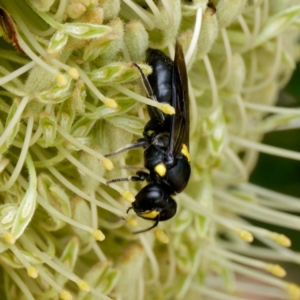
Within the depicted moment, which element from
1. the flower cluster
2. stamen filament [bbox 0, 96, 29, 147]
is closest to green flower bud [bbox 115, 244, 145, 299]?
the flower cluster

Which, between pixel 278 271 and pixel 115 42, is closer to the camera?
pixel 115 42

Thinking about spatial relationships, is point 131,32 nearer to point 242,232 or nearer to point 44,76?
point 44,76

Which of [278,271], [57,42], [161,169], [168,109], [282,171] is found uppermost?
[57,42]

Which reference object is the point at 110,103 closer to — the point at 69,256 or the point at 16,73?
the point at 16,73

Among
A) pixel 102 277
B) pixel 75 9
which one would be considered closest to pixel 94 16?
pixel 75 9

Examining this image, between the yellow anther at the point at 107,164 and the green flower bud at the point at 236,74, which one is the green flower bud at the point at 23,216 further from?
the green flower bud at the point at 236,74

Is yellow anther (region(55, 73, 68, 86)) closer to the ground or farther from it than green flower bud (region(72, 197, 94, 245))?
farther from it

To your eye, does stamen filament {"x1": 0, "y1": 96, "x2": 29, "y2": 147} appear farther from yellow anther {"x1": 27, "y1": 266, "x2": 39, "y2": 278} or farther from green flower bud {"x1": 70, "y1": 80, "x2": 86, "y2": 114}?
yellow anther {"x1": 27, "y1": 266, "x2": 39, "y2": 278}

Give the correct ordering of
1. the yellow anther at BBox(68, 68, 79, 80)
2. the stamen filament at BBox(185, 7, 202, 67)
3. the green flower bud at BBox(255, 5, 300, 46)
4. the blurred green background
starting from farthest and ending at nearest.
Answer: the blurred green background < the green flower bud at BBox(255, 5, 300, 46) < the stamen filament at BBox(185, 7, 202, 67) < the yellow anther at BBox(68, 68, 79, 80)
